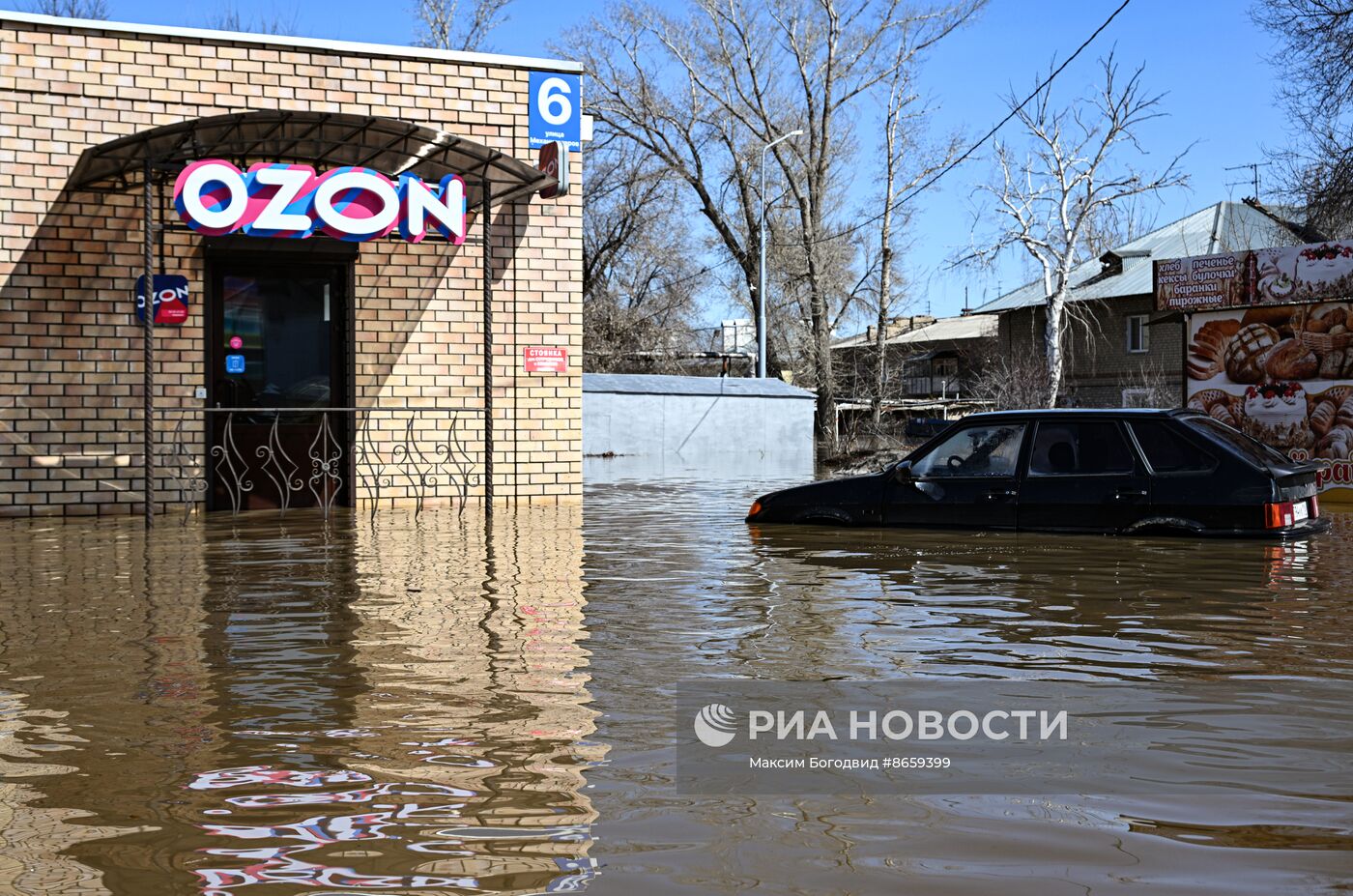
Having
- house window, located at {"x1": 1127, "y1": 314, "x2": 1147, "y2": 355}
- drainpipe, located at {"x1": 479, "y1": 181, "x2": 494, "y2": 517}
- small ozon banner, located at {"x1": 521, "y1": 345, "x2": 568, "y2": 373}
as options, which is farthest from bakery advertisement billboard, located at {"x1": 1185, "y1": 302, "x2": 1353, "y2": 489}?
house window, located at {"x1": 1127, "y1": 314, "x2": 1147, "y2": 355}

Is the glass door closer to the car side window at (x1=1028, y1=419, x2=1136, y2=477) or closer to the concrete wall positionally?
the car side window at (x1=1028, y1=419, x2=1136, y2=477)

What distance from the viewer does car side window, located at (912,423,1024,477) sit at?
1098cm

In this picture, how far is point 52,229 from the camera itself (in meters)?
13.8

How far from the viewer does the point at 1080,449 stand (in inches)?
421

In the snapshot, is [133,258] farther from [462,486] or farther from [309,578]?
[309,578]

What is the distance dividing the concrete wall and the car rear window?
806 inches

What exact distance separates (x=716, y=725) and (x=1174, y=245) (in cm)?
4953

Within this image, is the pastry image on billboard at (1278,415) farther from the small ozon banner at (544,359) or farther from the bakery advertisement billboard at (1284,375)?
the small ozon banner at (544,359)

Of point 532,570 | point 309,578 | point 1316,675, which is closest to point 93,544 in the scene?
point 309,578

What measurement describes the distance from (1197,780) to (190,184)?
1095cm

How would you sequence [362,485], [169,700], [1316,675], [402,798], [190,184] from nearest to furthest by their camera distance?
[402,798] < [169,700] < [1316,675] < [190,184] < [362,485]

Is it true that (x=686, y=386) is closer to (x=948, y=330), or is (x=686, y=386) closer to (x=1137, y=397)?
(x=1137, y=397)

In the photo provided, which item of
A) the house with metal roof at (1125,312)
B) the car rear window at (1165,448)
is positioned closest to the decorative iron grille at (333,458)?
the car rear window at (1165,448)

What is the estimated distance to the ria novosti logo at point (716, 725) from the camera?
4455 millimetres
